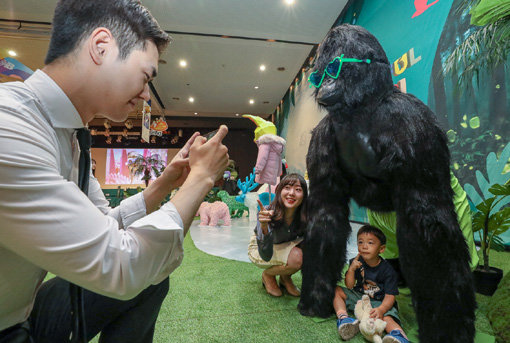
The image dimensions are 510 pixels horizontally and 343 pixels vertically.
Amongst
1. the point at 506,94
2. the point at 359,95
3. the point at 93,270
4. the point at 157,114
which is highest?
the point at 157,114

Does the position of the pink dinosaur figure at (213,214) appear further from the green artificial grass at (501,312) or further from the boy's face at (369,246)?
the green artificial grass at (501,312)

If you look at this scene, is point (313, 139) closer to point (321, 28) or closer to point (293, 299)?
point (293, 299)

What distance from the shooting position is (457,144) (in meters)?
2.45

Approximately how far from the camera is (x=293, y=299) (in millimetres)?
1581

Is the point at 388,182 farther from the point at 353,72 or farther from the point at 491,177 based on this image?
the point at 491,177

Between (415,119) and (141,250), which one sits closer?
(141,250)

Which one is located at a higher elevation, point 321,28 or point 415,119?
point 321,28

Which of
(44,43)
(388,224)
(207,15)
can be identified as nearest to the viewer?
(388,224)

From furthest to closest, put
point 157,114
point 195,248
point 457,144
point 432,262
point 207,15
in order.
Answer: point 157,114 → point 207,15 → point 195,248 → point 457,144 → point 432,262

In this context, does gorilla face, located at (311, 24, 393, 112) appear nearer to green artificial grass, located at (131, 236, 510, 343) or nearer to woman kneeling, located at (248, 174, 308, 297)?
woman kneeling, located at (248, 174, 308, 297)

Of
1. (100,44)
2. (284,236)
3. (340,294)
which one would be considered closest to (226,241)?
(284,236)

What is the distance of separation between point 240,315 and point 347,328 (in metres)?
0.54

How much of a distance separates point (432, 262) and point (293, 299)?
0.88m

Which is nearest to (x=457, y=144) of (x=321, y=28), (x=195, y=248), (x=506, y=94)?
(x=506, y=94)
